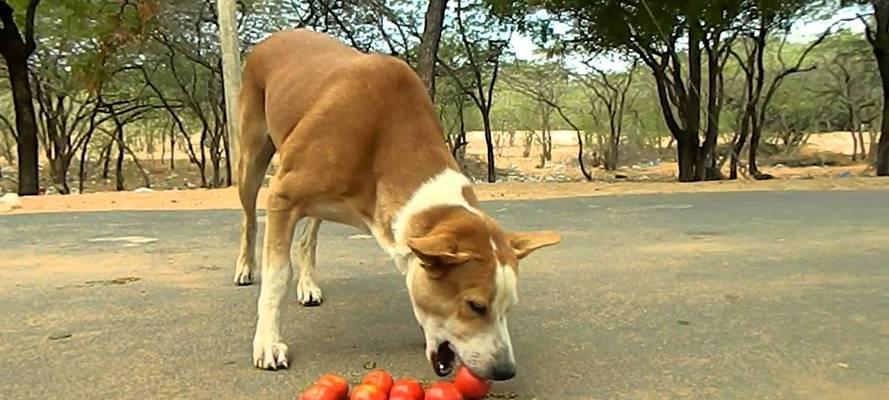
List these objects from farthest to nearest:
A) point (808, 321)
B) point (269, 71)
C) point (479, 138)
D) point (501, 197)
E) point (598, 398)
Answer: point (479, 138), point (501, 197), point (269, 71), point (808, 321), point (598, 398)

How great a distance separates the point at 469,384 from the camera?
2.84 meters

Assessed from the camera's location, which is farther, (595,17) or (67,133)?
(67,133)

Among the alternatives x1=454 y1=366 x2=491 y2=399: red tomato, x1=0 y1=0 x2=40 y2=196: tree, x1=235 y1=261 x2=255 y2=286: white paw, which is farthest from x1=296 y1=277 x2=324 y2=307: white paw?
x1=0 y1=0 x2=40 y2=196: tree

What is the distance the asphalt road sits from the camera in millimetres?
3104

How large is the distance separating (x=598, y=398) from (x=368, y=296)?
192cm

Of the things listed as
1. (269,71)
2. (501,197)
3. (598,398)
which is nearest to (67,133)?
(501,197)

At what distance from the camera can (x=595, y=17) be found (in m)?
19.3

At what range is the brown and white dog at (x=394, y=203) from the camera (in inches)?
112

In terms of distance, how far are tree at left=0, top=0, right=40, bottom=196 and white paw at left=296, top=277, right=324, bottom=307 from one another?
1517cm

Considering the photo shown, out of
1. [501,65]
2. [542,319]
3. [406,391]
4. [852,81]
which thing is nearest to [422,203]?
[406,391]

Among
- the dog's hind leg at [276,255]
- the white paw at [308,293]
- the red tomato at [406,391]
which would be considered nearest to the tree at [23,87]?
the white paw at [308,293]

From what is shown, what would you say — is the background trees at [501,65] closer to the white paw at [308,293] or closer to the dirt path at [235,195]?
the dirt path at [235,195]

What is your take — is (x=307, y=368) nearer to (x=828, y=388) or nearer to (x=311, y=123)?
(x=311, y=123)

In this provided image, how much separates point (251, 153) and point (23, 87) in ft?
49.8
